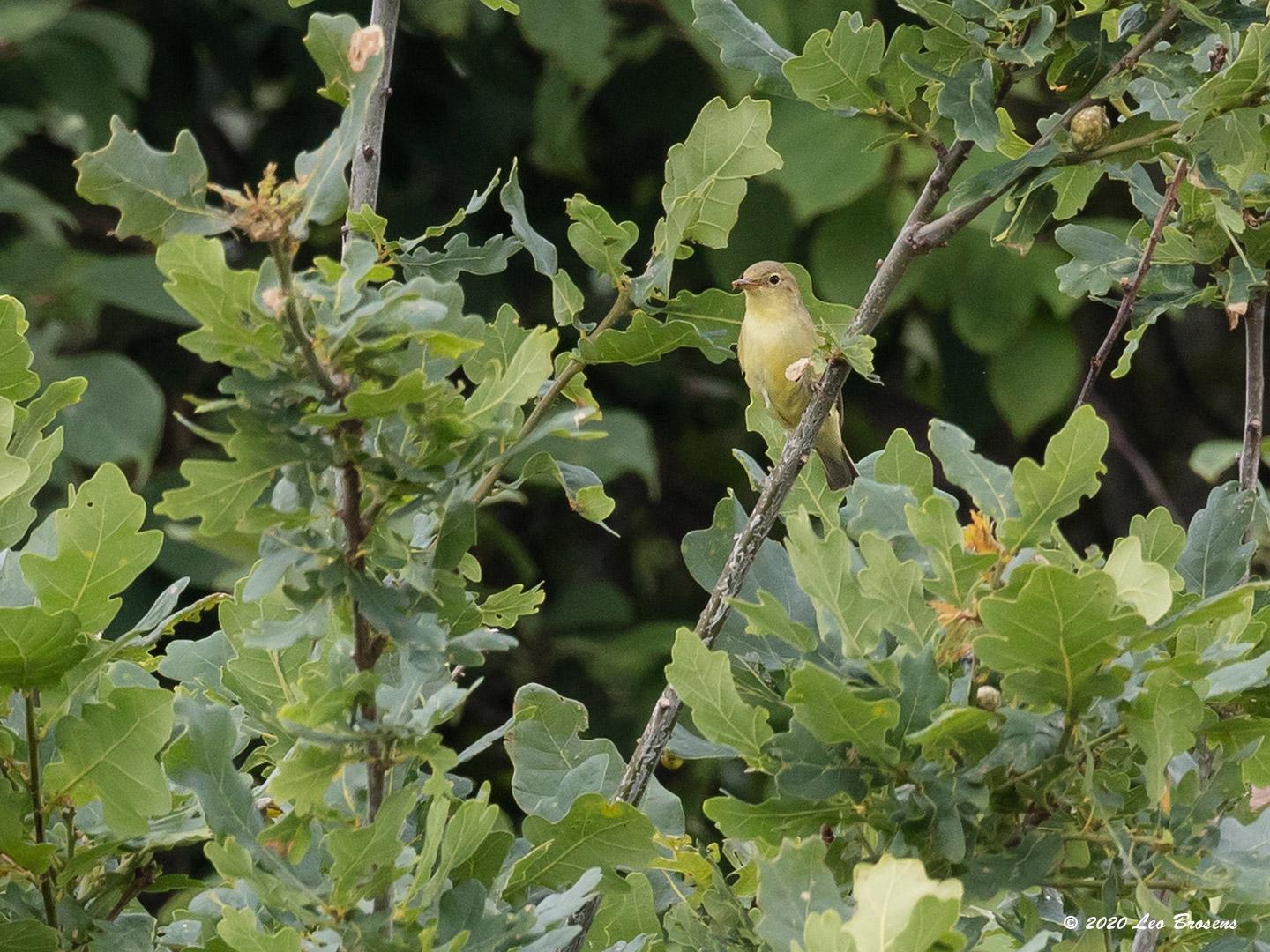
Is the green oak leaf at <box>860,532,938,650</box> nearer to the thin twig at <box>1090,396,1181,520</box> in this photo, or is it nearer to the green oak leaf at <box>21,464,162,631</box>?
the green oak leaf at <box>21,464,162,631</box>

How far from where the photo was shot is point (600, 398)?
578 cm

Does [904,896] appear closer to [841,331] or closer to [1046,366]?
[841,331]

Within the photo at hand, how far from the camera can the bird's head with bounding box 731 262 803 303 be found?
373 centimetres

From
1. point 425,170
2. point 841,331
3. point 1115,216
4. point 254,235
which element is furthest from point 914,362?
point 254,235

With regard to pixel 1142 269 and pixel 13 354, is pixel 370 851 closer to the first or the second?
pixel 13 354

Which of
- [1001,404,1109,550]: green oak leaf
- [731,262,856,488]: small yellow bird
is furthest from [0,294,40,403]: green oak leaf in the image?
[731,262,856,488]: small yellow bird

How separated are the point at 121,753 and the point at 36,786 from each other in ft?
0.29

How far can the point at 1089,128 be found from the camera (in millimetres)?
1593

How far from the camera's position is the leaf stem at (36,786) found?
1.41m

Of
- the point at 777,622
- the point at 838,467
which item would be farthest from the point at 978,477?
the point at 838,467

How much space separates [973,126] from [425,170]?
446cm

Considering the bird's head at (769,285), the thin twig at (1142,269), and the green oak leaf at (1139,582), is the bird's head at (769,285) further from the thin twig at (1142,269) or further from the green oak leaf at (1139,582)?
the green oak leaf at (1139,582)

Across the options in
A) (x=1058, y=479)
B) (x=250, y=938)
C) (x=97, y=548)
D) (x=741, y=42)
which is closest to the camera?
(x=250, y=938)

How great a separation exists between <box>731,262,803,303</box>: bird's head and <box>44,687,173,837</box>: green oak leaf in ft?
8.06
